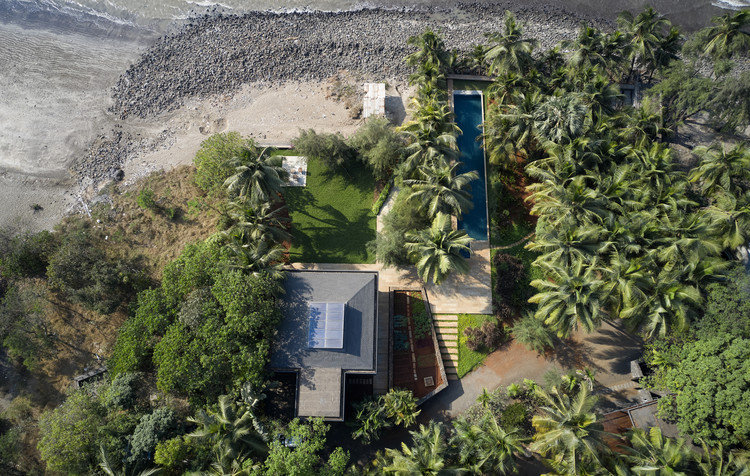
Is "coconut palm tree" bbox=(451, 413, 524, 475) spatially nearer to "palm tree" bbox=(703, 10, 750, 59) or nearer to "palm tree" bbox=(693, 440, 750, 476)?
"palm tree" bbox=(693, 440, 750, 476)

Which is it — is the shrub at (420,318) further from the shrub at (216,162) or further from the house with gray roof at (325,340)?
the shrub at (216,162)

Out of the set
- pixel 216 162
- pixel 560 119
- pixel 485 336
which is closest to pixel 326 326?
pixel 485 336

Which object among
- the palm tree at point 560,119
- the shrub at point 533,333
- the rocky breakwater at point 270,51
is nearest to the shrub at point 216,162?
the rocky breakwater at point 270,51

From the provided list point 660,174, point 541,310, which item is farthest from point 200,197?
point 660,174

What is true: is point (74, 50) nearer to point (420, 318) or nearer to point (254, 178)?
point (254, 178)

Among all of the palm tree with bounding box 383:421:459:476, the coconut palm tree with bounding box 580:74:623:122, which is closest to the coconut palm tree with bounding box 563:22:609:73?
the coconut palm tree with bounding box 580:74:623:122

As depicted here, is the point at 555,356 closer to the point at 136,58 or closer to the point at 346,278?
the point at 346,278
